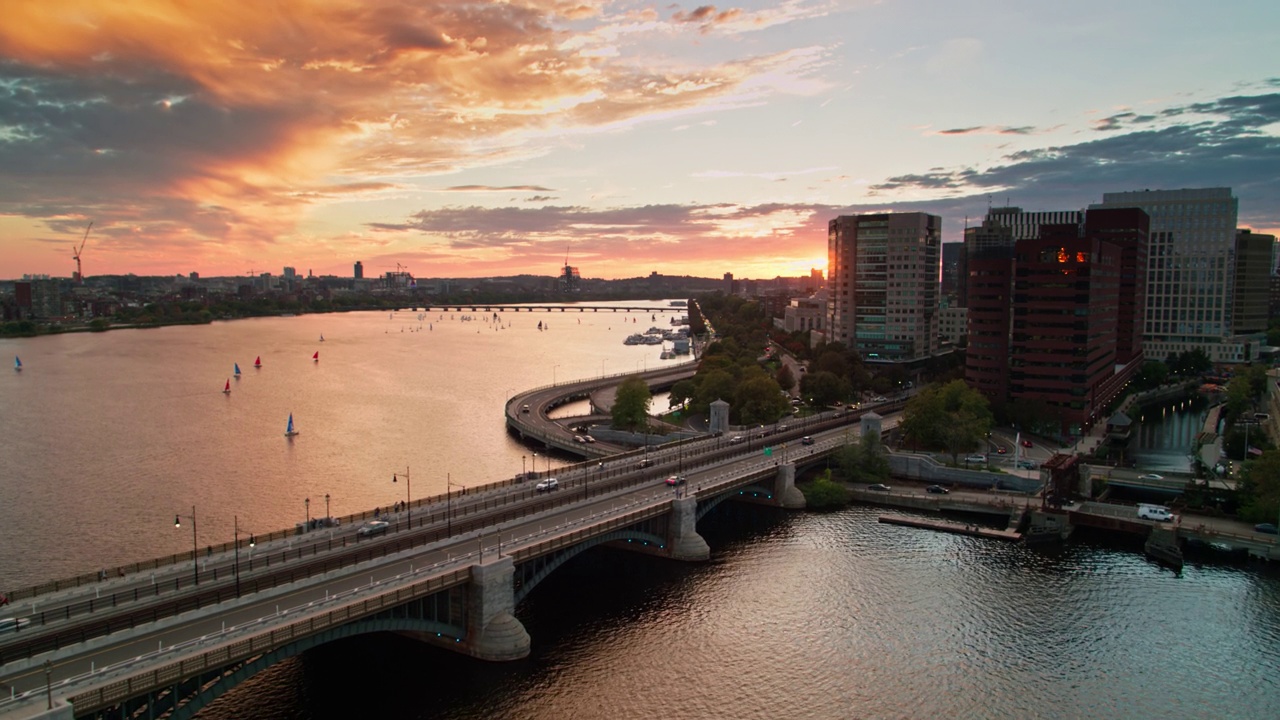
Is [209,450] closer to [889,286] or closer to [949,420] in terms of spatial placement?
[949,420]

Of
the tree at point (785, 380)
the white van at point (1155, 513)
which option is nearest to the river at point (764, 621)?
the white van at point (1155, 513)

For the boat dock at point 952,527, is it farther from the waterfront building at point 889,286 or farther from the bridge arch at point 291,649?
the waterfront building at point 889,286

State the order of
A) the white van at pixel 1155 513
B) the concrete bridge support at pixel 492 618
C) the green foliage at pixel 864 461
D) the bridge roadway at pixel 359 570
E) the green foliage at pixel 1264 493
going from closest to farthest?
the bridge roadway at pixel 359 570, the concrete bridge support at pixel 492 618, the green foliage at pixel 1264 493, the white van at pixel 1155 513, the green foliage at pixel 864 461

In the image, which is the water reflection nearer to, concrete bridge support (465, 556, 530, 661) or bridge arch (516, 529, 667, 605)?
bridge arch (516, 529, 667, 605)

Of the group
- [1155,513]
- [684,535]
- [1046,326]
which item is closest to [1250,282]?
[1046,326]

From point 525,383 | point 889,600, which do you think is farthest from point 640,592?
point 525,383

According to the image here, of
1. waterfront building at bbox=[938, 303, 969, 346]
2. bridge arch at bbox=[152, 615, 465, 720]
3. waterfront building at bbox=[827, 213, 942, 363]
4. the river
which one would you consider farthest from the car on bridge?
waterfront building at bbox=[938, 303, 969, 346]
